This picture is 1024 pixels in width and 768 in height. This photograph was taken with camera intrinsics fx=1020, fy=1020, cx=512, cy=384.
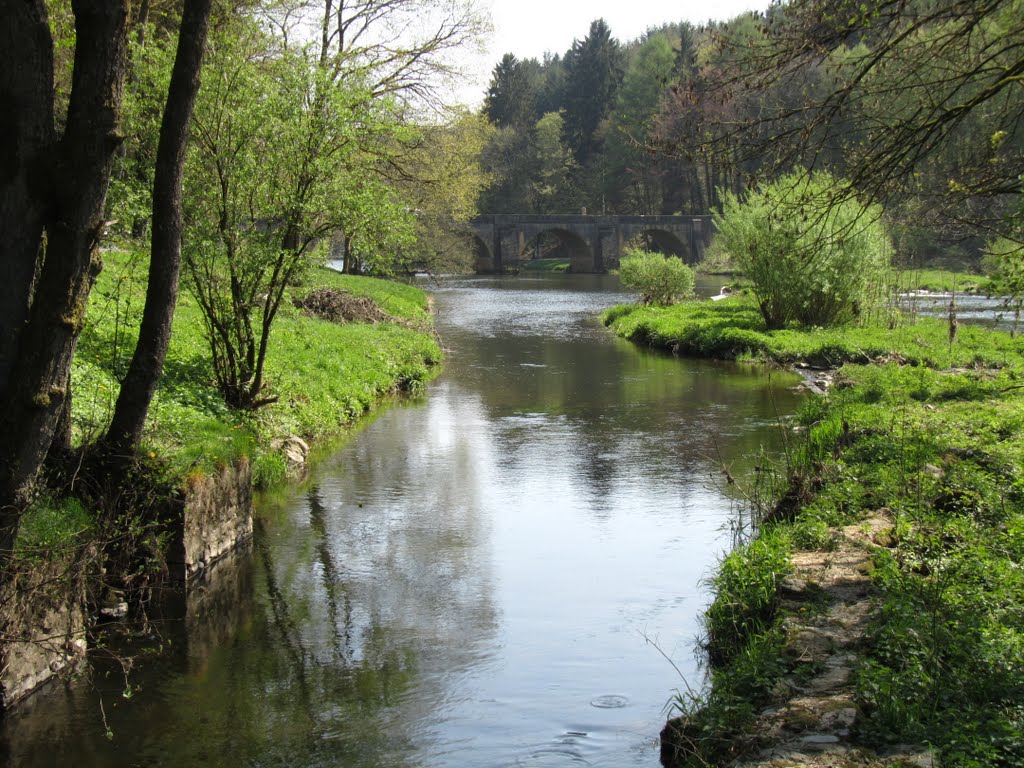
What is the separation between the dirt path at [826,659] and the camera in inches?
194

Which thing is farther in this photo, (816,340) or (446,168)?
(446,168)

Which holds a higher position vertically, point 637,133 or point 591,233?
point 637,133

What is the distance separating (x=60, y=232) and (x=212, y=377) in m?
7.72

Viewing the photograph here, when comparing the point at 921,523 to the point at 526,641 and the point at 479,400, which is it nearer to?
the point at 526,641

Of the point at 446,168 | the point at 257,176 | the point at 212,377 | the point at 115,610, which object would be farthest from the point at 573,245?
the point at 115,610

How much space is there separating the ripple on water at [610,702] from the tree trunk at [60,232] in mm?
3992

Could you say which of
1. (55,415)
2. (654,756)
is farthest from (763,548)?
(55,415)

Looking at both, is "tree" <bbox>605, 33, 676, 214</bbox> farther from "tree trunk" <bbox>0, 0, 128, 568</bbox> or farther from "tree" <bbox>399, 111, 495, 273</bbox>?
"tree trunk" <bbox>0, 0, 128, 568</bbox>

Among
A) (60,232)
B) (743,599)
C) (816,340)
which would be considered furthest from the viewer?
(816,340)

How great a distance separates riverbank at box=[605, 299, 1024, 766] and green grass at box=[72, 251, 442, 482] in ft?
17.4

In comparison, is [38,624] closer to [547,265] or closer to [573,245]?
[573,245]

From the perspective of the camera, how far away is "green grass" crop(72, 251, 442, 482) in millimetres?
10156

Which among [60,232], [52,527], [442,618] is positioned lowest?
[442,618]

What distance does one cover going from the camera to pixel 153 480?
8.85m
